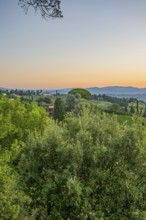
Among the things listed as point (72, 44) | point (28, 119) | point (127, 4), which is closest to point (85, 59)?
point (72, 44)

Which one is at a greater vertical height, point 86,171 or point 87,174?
point 86,171

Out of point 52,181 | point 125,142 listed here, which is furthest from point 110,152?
point 52,181

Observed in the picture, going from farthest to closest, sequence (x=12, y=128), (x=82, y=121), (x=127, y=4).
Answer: (x=12, y=128) < (x=127, y=4) < (x=82, y=121)

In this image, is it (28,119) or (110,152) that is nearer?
(110,152)

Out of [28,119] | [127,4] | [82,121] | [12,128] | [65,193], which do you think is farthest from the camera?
[28,119]

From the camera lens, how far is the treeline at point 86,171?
494 inches

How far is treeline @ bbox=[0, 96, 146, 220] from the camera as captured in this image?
12.5 m

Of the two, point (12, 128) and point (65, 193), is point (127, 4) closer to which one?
point (65, 193)

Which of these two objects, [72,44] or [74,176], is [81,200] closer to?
[74,176]

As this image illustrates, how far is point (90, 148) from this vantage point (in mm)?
13648

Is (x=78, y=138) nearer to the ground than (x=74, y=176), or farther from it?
farther from it

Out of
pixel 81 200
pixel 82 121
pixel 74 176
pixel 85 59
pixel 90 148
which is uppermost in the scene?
pixel 85 59

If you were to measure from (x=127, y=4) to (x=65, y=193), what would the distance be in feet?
37.4

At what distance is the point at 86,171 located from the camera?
533 inches
